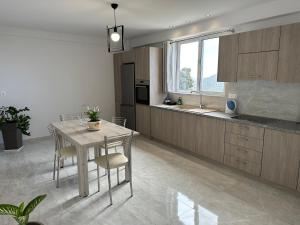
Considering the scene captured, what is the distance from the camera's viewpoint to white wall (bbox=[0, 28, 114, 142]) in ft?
15.6

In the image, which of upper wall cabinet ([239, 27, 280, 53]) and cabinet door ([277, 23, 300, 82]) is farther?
upper wall cabinet ([239, 27, 280, 53])

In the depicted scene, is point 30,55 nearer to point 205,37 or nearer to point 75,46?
point 75,46

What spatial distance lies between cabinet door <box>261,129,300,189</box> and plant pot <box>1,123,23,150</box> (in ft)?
15.1

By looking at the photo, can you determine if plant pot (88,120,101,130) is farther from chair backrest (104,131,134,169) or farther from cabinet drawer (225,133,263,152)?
cabinet drawer (225,133,263,152)

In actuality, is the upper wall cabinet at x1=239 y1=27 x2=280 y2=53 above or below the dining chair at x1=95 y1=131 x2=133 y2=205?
above

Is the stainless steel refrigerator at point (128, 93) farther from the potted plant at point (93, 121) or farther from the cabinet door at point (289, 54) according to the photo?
the cabinet door at point (289, 54)

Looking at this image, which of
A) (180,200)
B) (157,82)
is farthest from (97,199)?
(157,82)

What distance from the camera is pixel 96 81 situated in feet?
19.5

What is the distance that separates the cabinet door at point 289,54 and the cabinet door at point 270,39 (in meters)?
0.06

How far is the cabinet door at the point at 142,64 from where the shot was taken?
16.1 feet

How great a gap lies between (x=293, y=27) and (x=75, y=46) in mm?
4664

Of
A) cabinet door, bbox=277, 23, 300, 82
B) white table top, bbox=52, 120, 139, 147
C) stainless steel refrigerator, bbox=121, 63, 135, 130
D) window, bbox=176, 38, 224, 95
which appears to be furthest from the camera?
stainless steel refrigerator, bbox=121, 63, 135, 130

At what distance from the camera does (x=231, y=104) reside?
377 centimetres

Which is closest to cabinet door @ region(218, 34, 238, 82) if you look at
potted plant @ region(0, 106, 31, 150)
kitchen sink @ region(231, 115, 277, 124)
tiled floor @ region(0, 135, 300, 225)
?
kitchen sink @ region(231, 115, 277, 124)
